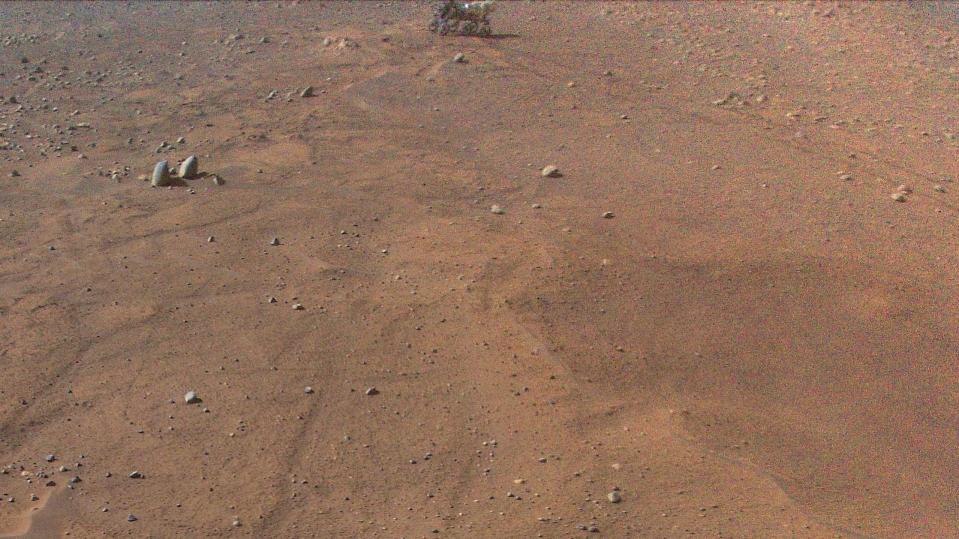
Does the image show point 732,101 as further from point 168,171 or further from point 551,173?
point 168,171

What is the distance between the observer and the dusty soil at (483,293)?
419 centimetres

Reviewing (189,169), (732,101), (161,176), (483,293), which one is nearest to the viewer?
(483,293)

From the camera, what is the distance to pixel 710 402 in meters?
4.78

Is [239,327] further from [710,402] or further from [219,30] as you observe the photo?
[219,30]

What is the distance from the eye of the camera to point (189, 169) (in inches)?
274

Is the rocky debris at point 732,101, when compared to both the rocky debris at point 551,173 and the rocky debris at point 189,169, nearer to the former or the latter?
the rocky debris at point 551,173

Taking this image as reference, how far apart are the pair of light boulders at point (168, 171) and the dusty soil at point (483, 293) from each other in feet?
0.24

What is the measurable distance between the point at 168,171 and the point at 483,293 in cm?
269

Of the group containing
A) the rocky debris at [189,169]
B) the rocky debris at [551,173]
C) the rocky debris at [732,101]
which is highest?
the rocky debris at [189,169]

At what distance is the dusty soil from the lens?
4.19 m

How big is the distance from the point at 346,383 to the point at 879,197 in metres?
3.90

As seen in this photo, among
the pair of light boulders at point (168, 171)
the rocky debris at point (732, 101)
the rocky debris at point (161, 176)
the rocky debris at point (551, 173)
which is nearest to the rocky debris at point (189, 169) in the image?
the pair of light boulders at point (168, 171)

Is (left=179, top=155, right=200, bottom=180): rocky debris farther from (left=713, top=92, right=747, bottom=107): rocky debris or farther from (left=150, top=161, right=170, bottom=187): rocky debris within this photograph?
(left=713, top=92, right=747, bottom=107): rocky debris

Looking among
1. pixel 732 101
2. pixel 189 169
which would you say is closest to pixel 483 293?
pixel 189 169
